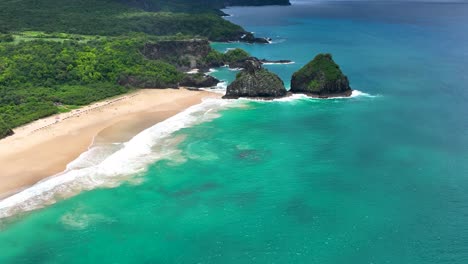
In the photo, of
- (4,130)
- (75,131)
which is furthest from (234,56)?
(4,130)

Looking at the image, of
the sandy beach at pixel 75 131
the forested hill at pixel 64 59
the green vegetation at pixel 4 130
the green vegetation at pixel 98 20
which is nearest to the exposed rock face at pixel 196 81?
the forested hill at pixel 64 59

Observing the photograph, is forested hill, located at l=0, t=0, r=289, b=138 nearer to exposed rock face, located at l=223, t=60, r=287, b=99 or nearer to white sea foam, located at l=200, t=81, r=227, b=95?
white sea foam, located at l=200, t=81, r=227, b=95

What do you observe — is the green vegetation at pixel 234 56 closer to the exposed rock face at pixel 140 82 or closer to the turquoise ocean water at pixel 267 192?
the exposed rock face at pixel 140 82

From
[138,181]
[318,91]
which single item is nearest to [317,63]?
[318,91]

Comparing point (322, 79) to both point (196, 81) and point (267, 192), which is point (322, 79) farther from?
point (267, 192)

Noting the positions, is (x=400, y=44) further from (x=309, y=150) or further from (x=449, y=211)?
(x=449, y=211)

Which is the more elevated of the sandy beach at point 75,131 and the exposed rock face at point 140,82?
the exposed rock face at point 140,82

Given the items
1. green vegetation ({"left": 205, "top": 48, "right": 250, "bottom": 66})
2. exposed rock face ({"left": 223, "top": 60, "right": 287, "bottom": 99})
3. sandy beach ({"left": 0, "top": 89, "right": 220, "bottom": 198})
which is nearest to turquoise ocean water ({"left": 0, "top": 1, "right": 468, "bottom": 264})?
sandy beach ({"left": 0, "top": 89, "right": 220, "bottom": 198})
